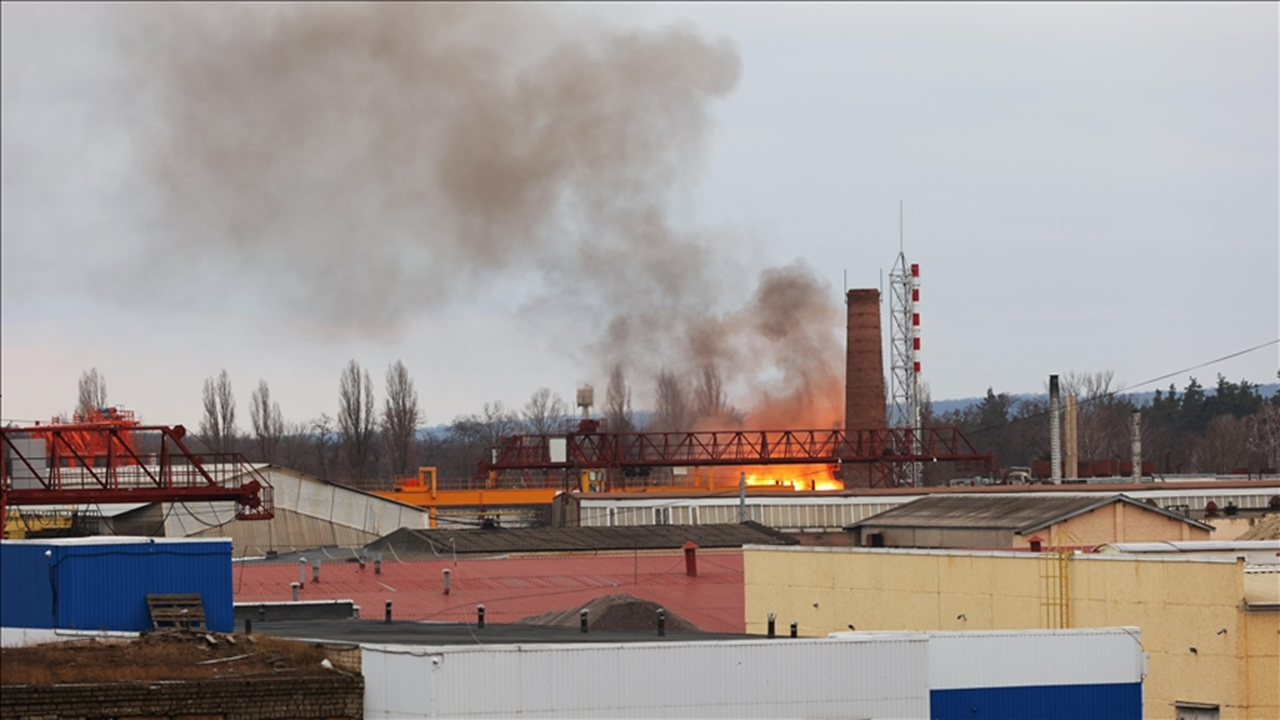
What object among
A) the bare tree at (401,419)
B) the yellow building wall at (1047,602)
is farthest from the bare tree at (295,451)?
the yellow building wall at (1047,602)

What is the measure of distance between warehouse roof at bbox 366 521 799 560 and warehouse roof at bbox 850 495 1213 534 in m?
3.76

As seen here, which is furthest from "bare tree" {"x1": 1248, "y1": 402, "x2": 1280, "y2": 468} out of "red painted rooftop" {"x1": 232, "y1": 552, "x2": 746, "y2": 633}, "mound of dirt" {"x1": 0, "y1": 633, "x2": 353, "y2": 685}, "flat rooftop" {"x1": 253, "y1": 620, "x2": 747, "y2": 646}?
"mound of dirt" {"x1": 0, "y1": 633, "x2": 353, "y2": 685}

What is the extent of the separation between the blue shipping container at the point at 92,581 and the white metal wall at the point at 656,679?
12.3 ft

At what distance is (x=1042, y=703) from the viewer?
22578mm

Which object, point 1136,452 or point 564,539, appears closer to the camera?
point 564,539

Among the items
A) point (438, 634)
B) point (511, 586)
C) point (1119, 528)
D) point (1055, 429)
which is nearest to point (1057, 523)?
point (1119, 528)

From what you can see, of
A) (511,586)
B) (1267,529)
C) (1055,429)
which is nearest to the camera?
(1267,529)

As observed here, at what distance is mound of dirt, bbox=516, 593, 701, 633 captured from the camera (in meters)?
31.8

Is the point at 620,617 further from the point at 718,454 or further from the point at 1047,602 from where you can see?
the point at 718,454

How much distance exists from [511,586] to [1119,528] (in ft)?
50.2

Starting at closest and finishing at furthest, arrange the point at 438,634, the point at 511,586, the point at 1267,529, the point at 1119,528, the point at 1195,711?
1. the point at 438,634
2. the point at 1195,711
3. the point at 1267,529
4. the point at 511,586
5. the point at 1119,528

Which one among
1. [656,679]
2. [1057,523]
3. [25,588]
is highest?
[25,588]

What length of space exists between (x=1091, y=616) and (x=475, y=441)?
126 m

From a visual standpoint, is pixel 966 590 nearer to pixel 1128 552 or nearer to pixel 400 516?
pixel 1128 552
